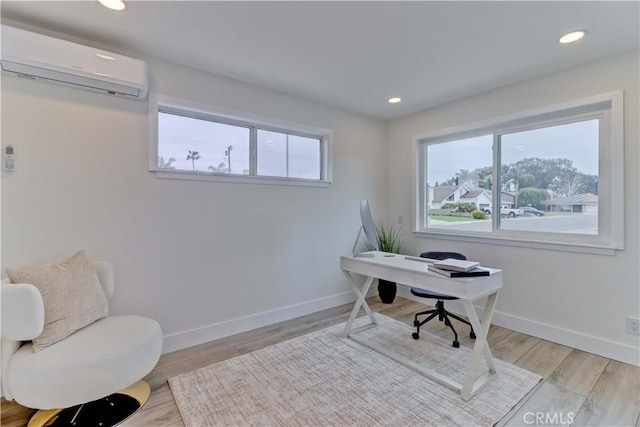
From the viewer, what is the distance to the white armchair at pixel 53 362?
59.6 inches

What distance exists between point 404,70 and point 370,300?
2.86m

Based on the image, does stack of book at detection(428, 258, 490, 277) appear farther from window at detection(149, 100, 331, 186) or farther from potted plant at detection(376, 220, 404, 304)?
window at detection(149, 100, 331, 186)

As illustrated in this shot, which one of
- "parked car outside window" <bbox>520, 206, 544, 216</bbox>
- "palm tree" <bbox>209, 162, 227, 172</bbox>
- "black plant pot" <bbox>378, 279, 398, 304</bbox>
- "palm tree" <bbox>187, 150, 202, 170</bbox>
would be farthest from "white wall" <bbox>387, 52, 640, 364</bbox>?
"palm tree" <bbox>187, 150, 202, 170</bbox>

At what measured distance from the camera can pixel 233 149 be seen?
309 cm

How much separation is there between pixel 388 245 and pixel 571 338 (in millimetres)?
2040

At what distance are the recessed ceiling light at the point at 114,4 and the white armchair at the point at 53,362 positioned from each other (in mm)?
1743

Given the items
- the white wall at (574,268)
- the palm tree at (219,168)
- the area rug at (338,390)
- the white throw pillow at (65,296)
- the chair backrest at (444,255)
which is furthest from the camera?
the chair backrest at (444,255)

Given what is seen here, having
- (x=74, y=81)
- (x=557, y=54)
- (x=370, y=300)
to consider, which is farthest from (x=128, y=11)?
(x=370, y=300)

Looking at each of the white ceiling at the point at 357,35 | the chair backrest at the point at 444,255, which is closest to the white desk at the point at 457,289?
the chair backrest at the point at 444,255

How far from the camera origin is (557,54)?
244cm

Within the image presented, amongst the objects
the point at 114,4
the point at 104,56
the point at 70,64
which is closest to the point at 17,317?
the point at 70,64

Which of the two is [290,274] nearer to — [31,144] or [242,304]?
[242,304]

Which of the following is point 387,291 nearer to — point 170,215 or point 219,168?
point 219,168

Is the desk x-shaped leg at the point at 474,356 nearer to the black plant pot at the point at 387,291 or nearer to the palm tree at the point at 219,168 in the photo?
the black plant pot at the point at 387,291
